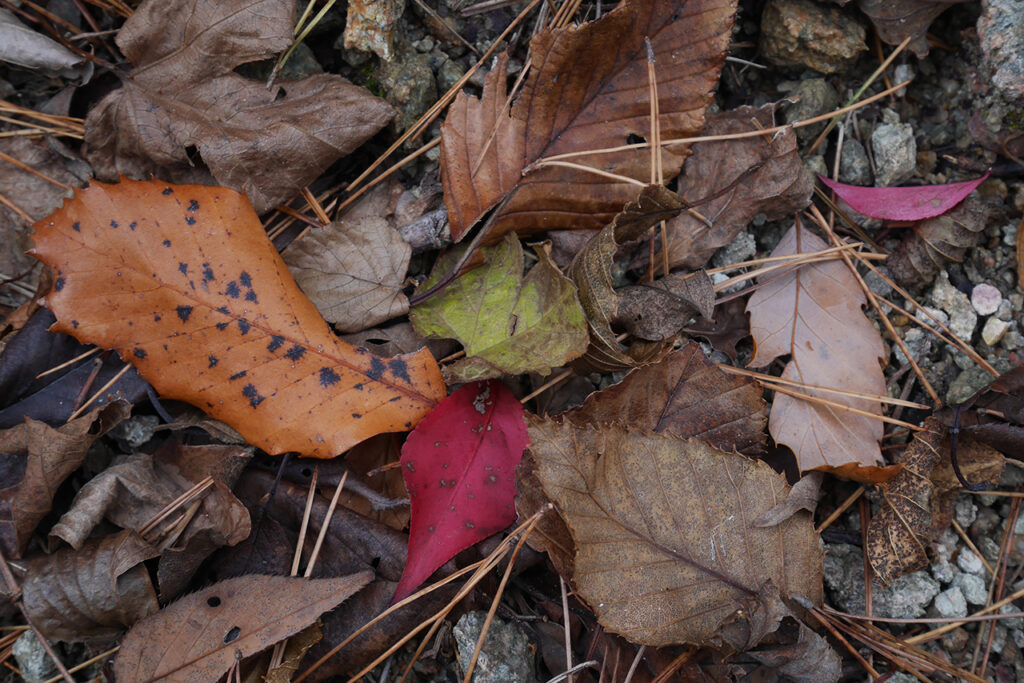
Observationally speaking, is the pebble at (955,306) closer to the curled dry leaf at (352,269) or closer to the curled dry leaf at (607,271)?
the curled dry leaf at (607,271)

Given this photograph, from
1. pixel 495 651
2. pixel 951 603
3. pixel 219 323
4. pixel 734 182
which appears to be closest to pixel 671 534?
pixel 495 651

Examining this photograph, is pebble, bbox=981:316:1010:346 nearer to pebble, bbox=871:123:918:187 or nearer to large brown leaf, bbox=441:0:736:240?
pebble, bbox=871:123:918:187

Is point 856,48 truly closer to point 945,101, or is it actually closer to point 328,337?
point 945,101

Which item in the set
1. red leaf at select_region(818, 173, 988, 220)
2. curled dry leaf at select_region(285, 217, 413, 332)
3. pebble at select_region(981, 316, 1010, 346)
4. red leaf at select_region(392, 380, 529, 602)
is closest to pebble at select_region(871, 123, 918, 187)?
red leaf at select_region(818, 173, 988, 220)

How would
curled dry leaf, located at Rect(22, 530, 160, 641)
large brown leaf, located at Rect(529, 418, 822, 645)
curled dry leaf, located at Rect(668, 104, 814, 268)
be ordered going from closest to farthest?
large brown leaf, located at Rect(529, 418, 822, 645) < curled dry leaf, located at Rect(22, 530, 160, 641) < curled dry leaf, located at Rect(668, 104, 814, 268)

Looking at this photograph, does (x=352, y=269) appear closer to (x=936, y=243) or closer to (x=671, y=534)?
(x=671, y=534)

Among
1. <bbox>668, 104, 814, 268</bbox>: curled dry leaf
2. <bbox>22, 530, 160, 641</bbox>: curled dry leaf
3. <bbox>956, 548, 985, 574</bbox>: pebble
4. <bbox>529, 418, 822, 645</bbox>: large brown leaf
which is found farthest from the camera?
<bbox>668, 104, 814, 268</bbox>: curled dry leaf
